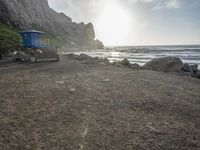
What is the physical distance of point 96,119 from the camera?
7898mm

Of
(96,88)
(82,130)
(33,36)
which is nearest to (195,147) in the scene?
(82,130)

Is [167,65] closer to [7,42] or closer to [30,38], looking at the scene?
[30,38]

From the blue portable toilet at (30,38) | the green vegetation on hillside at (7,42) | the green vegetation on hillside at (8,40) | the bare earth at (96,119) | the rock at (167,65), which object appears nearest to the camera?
the bare earth at (96,119)

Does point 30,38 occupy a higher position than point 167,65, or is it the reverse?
point 30,38

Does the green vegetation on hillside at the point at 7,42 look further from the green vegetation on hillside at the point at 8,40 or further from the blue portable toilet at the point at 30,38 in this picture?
the blue portable toilet at the point at 30,38

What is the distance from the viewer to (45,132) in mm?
6684

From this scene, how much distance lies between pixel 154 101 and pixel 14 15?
136944 mm

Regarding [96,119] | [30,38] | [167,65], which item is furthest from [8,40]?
[96,119]

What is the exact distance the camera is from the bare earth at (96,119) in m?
6.21

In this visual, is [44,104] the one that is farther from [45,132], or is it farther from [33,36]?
[33,36]

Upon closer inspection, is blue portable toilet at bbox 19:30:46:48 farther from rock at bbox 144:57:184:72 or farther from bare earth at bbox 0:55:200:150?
bare earth at bbox 0:55:200:150

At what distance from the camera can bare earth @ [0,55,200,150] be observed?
6.21m

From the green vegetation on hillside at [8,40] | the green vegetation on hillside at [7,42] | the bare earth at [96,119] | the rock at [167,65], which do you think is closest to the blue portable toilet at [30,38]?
the green vegetation on hillside at [8,40]

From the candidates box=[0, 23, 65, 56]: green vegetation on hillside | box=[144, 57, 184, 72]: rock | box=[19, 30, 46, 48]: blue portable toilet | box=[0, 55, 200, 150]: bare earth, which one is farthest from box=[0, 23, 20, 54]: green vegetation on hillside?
box=[0, 55, 200, 150]: bare earth
